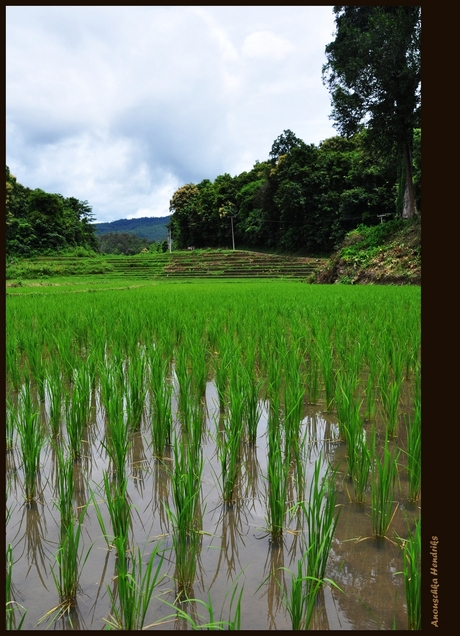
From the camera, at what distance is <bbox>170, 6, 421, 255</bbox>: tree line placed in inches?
622

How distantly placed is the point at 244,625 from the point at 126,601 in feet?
1.05

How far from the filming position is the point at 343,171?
38.5 metres

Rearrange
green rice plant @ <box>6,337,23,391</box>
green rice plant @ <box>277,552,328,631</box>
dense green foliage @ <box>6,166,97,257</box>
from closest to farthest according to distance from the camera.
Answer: green rice plant @ <box>277,552,328,631</box>
green rice plant @ <box>6,337,23,391</box>
dense green foliage @ <box>6,166,97,257</box>

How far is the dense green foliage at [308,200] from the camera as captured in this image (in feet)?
117

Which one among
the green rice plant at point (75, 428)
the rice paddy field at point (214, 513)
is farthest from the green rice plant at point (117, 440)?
the green rice plant at point (75, 428)

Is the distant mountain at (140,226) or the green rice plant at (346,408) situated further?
the distant mountain at (140,226)

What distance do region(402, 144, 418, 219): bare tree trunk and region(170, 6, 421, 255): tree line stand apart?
0.14 ft

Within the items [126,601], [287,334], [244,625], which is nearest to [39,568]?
[126,601]

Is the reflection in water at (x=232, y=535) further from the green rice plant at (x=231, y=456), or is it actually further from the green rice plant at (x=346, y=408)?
the green rice plant at (x=346, y=408)

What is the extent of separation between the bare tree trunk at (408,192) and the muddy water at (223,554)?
1842 centimetres

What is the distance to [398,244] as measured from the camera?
16.2 metres

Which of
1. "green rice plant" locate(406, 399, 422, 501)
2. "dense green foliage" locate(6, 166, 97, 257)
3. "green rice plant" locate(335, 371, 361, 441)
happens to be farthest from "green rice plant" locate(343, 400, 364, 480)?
"dense green foliage" locate(6, 166, 97, 257)

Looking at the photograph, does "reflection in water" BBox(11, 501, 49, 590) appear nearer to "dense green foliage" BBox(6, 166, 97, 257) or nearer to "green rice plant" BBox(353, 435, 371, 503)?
"green rice plant" BBox(353, 435, 371, 503)

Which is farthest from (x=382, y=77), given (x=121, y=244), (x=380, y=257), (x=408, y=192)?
(x=121, y=244)
